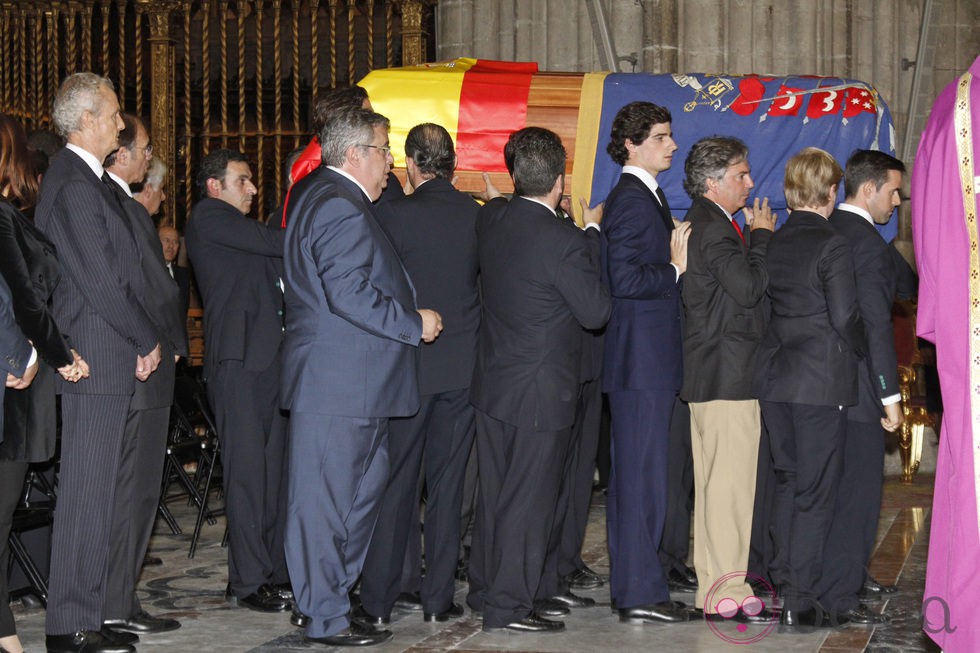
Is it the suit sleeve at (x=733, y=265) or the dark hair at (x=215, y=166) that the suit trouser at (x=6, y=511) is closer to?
the dark hair at (x=215, y=166)

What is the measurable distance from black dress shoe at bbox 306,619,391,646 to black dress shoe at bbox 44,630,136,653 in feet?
2.18

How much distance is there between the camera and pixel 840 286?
4.76 m

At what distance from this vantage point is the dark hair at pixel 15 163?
430cm

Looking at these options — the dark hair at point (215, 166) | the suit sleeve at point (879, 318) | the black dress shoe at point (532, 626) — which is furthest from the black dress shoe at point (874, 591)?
the dark hair at point (215, 166)

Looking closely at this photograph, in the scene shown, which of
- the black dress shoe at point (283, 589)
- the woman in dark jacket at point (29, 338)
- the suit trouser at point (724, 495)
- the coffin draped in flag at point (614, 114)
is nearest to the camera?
the woman in dark jacket at point (29, 338)

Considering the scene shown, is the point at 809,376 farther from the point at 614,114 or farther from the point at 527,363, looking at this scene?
the point at 614,114

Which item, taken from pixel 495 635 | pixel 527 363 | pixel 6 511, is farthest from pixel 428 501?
pixel 6 511

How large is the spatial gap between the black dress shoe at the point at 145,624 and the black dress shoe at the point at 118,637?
0.45ft

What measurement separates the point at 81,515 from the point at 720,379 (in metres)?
2.26

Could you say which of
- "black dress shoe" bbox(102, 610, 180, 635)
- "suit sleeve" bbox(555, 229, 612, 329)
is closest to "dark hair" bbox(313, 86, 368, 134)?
"suit sleeve" bbox(555, 229, 612, 329)

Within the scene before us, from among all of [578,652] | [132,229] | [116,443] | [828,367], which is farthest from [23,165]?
[828,367]

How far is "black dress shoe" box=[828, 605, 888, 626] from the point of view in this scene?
4903 mm

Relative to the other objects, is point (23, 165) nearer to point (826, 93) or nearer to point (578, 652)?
point (578, 652)

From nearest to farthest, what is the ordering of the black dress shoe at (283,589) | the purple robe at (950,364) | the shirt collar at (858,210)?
the purple robe at (950,364)
the shirt collar at (858,210)
the black dress shoe at (283,589)
